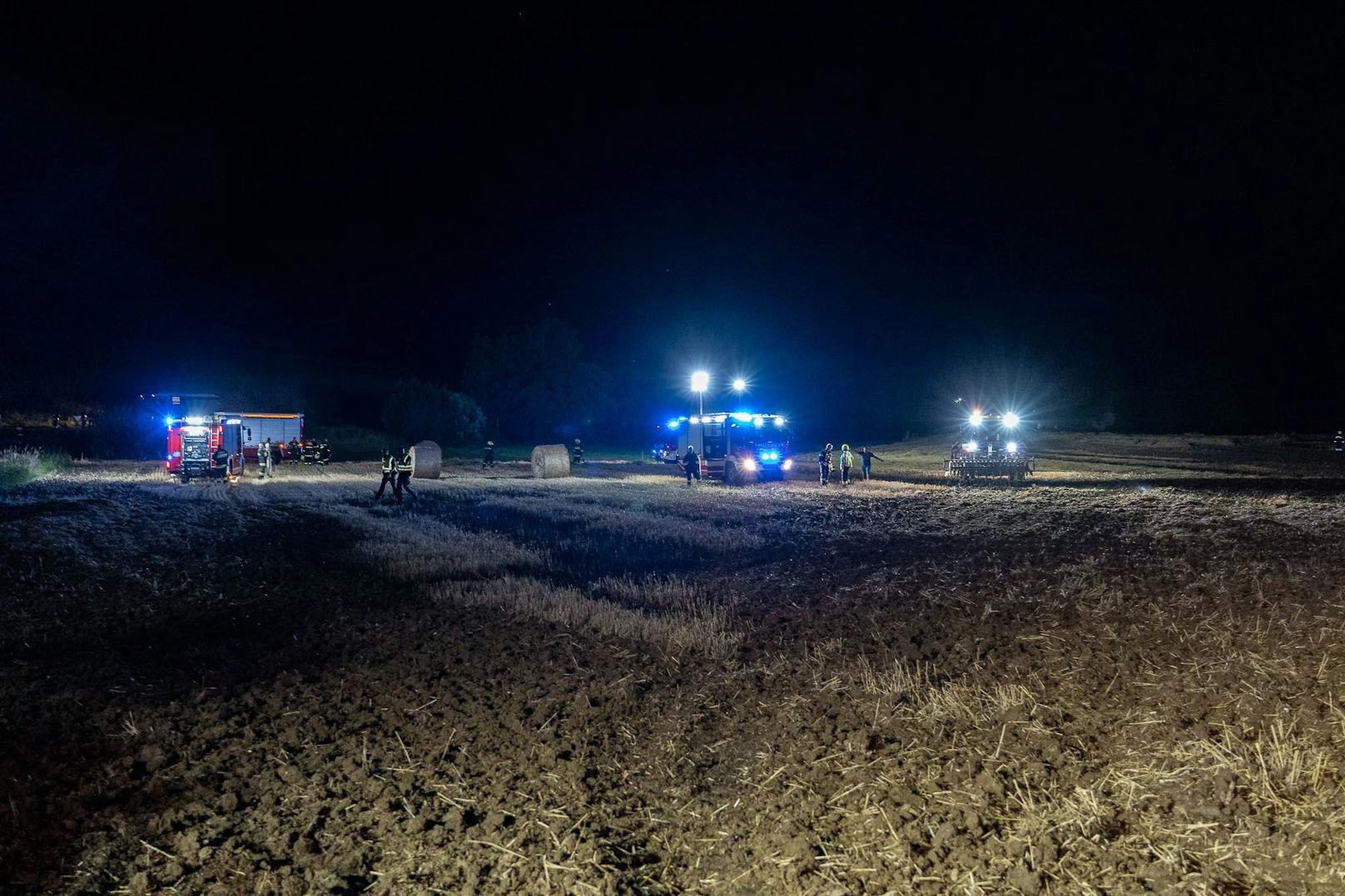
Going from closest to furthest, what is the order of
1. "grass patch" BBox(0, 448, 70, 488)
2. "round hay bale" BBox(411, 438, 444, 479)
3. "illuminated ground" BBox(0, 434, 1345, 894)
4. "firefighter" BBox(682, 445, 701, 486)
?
"illuminated ground" BBox(0, 434, 1345, 894) < "grass patch" BBox(0, 448, 70, 488) < "firefighter" BBox(682, 445, 701, 486) < "round hay bale" BBox(411, 438, 444, 479)

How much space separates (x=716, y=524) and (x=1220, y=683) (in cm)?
1240

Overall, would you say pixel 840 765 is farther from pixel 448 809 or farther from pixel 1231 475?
pixel 1231 475

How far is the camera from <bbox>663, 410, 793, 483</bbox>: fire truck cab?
102 ft

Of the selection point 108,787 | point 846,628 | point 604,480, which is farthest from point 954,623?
point 604,480

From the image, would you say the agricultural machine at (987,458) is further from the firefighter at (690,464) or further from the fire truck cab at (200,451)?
the fire truck cab at (200,451)

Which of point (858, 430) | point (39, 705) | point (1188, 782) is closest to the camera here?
point (1188, 782)

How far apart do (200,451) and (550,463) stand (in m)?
12.5

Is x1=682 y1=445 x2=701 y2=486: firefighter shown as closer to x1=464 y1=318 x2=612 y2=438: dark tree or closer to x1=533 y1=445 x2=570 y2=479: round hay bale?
x1=533 y1=445 x2=570 y2=479: round hay bale

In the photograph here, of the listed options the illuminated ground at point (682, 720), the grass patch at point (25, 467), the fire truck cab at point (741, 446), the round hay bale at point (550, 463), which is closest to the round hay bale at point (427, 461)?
the round hay bale at point (550, 463)

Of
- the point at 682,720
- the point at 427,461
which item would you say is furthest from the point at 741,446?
the point at 682,720

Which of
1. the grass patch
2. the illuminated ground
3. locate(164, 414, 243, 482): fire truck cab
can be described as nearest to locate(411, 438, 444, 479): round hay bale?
locate(164, 414, 243, 482): fire truck cab

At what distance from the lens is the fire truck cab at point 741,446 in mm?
31172

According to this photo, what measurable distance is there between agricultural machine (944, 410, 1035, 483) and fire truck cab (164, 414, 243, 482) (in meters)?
26.0

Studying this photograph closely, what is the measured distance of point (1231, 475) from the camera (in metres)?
31.4
